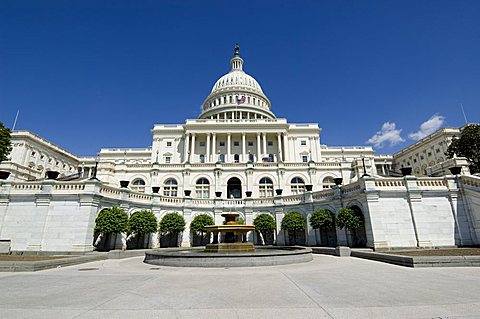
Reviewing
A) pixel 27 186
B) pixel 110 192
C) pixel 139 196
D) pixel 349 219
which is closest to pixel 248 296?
pixel 349 219

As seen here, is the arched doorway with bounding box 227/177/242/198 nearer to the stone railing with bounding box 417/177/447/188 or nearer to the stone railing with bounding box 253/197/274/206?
the stone railing with bounding box 253/197/274/206

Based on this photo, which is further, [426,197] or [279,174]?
[279,174]

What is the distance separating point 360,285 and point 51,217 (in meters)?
25.6

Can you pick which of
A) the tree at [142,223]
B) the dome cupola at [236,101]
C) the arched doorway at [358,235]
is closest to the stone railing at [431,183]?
the arched doorway at [358,235]

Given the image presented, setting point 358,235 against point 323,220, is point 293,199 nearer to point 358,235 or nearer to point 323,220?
point 323,220

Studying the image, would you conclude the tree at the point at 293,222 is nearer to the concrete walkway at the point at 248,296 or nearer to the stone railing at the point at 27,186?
the concrete walkway at the point at 248,296

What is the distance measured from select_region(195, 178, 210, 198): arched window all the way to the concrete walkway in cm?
3383

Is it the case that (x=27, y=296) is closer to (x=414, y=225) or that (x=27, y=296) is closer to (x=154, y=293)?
(x=154, y=293)

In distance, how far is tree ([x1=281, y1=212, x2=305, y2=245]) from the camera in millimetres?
28391

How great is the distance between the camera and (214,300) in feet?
23.7

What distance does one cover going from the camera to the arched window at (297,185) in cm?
4616

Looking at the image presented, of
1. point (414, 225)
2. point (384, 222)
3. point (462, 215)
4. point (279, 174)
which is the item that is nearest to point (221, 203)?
point (279, 174)

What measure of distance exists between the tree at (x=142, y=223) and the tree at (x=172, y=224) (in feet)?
4.69

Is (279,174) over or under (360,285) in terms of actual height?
over
